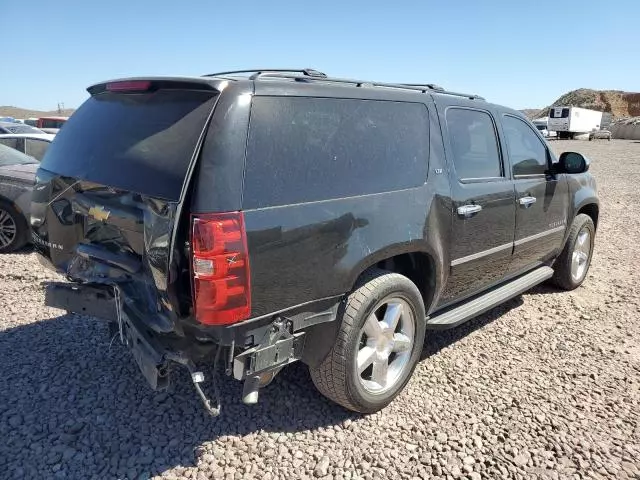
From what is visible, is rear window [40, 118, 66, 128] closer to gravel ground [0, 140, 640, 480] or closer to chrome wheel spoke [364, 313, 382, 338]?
gravel ground [0, 140, 640, 480]

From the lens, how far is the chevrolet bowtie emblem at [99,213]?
2.50m

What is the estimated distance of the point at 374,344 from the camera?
2.93 meters

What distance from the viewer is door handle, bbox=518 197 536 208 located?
395 cm

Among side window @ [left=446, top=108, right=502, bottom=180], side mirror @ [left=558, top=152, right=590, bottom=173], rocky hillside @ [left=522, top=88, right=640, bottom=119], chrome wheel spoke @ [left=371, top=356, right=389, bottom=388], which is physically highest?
rocky hillside @ [left=522, top=88, right=640, bottom=119]

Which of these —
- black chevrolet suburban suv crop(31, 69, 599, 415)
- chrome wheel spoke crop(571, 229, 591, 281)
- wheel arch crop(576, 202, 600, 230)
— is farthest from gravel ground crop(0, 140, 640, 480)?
wheel arch crop(576, 202, 600, 230)

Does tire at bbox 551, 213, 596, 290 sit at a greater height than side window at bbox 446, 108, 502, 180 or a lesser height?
lesser

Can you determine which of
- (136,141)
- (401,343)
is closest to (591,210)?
(401,343)

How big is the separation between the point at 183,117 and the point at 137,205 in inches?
18.5

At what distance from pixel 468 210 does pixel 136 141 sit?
6.99ft

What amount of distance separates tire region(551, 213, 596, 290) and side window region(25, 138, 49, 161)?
7960 mm

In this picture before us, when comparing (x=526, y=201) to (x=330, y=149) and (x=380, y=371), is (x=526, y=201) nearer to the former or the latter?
(x=380, y=371)

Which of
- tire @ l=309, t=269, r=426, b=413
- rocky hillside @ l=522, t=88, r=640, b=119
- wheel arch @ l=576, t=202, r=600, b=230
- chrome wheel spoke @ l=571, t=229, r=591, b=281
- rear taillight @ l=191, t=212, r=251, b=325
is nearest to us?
rear taillight @ l=191, t=212, r=251, b=325

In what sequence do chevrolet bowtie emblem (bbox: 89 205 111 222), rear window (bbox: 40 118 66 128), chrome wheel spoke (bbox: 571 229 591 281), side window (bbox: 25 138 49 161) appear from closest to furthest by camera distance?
1. chevrolet bowtie emblem (bbox: 89 205 111 222)
2. chrome wheel spoke (bbox: 571 229 591 281)
3. side window (bbox: 25 138 49 161)
4. rear window (bbox: 40 118 66 128)

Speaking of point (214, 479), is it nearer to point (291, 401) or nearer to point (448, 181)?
point (291, 401)
